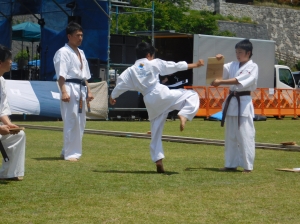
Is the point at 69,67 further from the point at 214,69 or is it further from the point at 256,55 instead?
the point at 256,55

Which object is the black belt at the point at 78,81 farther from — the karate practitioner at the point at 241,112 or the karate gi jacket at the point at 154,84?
the karate practitioner at the point at 241,112

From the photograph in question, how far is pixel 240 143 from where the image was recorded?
9.10 metres

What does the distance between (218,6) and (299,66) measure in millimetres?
9511

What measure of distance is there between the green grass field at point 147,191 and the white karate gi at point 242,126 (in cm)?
26

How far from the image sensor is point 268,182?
7828mm

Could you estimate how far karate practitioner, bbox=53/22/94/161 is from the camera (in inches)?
392

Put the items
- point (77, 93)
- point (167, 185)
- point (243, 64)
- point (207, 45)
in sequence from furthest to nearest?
point (207, 45), point (77, 93), point (243, 64), point (167, 185)

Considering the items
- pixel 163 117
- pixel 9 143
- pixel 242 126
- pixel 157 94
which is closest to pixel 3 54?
pixel 9 143

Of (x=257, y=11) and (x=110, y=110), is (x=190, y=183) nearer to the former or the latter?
(x=110, y=110)

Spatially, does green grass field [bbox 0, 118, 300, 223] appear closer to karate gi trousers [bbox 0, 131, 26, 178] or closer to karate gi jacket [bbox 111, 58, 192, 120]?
karate gi trousers [bbox 0, 131, 26, 178]

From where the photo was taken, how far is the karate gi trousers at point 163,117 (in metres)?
8.65

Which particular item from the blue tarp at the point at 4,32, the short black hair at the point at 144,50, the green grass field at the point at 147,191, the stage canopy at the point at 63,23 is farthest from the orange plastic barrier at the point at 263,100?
the short black hair at the point at 144,50

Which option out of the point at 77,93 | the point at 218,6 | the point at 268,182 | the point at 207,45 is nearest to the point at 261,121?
the point at 207,45

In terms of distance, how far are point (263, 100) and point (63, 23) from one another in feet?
27.8
